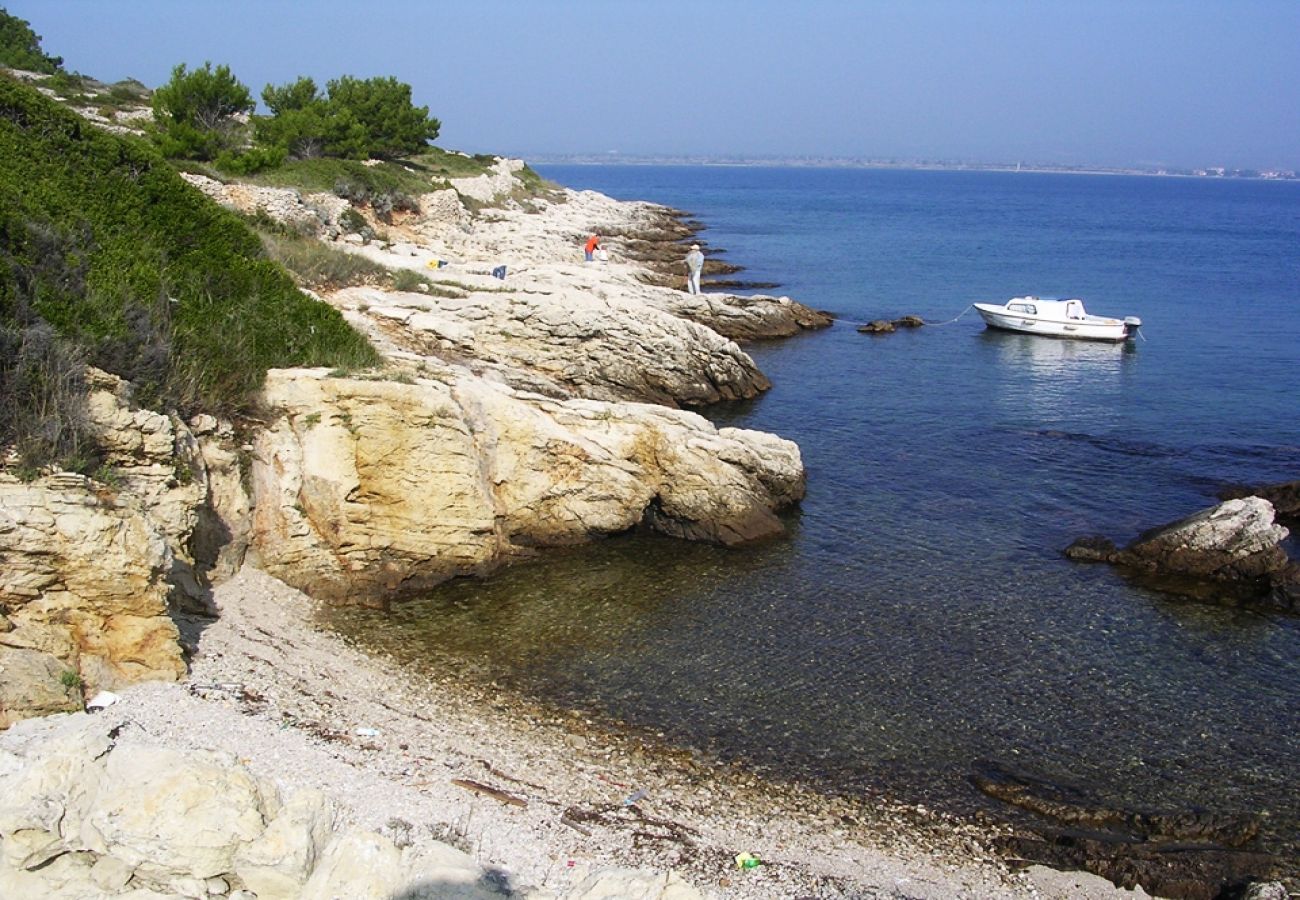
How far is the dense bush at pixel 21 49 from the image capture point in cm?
6328

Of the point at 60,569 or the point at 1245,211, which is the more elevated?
the point at 1245,211

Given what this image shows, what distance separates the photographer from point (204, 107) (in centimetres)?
4494

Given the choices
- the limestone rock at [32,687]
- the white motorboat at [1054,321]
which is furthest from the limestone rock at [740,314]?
the limestone rock at [32,687]

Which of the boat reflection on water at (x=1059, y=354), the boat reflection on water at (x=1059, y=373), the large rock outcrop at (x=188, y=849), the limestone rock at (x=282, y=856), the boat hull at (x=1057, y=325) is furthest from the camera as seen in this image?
the boat hull at (x=1057, y=325)

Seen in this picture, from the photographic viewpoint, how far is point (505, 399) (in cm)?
1952

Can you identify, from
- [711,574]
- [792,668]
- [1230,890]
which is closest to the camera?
[1230,890]

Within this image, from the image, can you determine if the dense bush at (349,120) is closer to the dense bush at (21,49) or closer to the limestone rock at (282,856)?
the dense bush at (21,49)

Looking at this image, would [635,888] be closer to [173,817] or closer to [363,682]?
[173,817]

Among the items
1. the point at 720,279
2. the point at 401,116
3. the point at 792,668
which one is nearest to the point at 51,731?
the point at 792,668

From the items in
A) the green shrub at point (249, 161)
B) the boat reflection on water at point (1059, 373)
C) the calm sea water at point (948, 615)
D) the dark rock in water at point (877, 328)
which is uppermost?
the green shrub at point (249, 161)

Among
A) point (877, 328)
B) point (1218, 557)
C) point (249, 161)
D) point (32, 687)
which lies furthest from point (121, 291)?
point (877, 328)

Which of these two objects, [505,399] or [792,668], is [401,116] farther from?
[792,668]

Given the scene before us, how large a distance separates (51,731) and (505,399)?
11.1 m

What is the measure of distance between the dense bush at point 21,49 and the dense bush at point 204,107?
24347 millimetres
